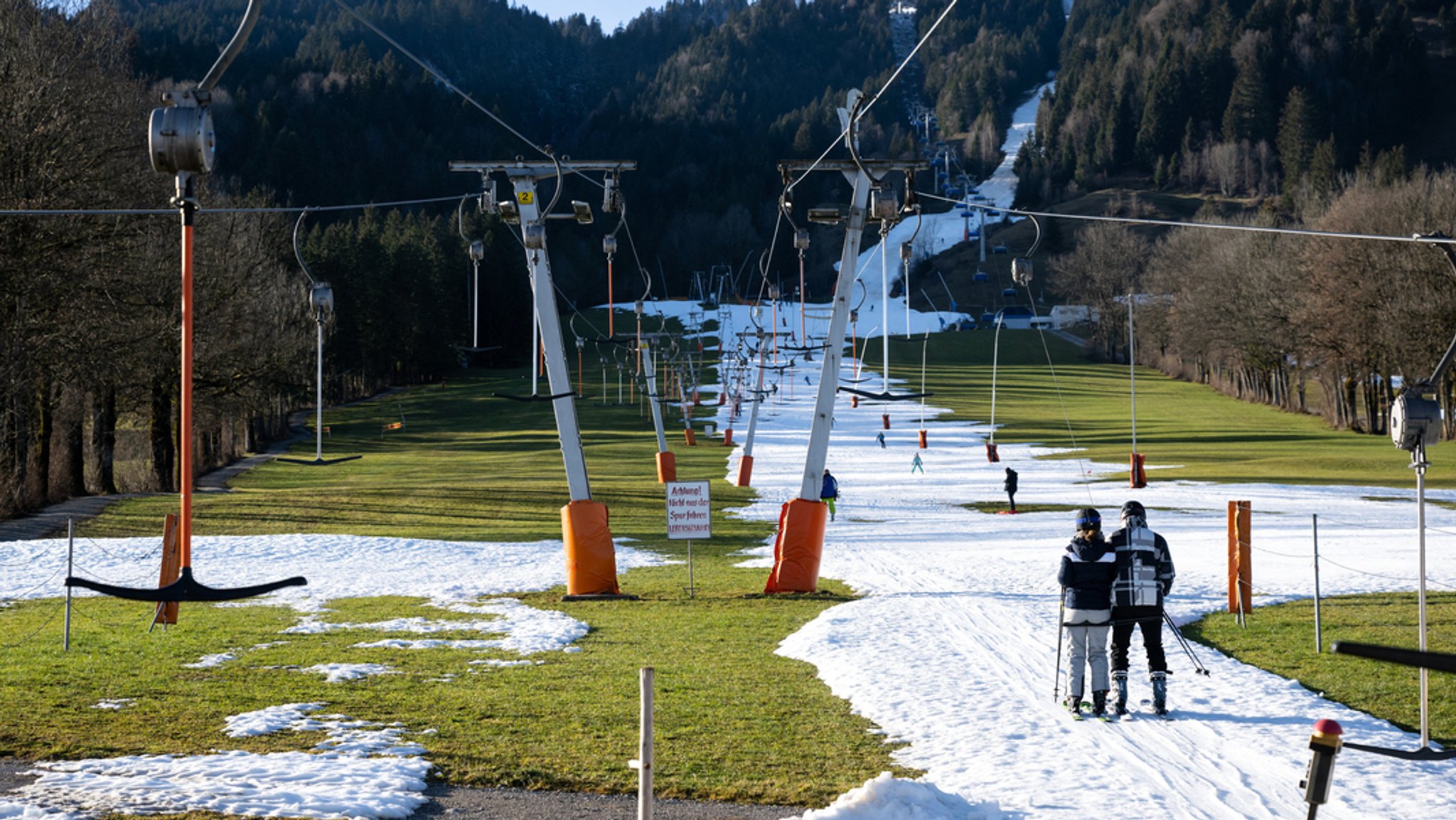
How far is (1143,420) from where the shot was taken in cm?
7300

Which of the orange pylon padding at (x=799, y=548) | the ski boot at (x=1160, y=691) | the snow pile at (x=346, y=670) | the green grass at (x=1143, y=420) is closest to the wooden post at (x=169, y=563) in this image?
the snow pile at (x=346, y=670)

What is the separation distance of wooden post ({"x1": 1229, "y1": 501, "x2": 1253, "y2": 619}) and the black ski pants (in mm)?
6059

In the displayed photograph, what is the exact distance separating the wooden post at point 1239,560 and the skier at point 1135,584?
19.7 ft

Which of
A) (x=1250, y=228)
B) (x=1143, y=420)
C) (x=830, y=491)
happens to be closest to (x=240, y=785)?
(x=1250, y=228)

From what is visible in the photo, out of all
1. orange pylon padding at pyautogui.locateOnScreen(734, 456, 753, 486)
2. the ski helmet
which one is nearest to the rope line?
the ski helmet

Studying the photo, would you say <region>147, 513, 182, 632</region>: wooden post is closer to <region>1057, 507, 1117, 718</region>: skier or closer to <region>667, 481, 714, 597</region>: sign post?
<region>667, 481, 714, 597</region>: sign post

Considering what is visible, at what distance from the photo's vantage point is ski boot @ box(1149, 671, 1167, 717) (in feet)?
38.2

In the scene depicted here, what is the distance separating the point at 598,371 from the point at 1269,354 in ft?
193

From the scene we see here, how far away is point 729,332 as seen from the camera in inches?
4946

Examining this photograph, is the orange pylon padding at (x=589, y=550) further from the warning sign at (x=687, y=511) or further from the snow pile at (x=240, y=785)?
the snow pile at (x=240, y=785)

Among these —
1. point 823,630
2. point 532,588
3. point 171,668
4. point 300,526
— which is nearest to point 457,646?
point 171,668

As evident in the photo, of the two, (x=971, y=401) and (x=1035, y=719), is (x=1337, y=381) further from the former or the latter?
(x=1035, y=719)

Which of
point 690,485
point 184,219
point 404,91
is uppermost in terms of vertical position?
point 404,91

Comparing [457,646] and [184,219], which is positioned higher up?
[184,219]
